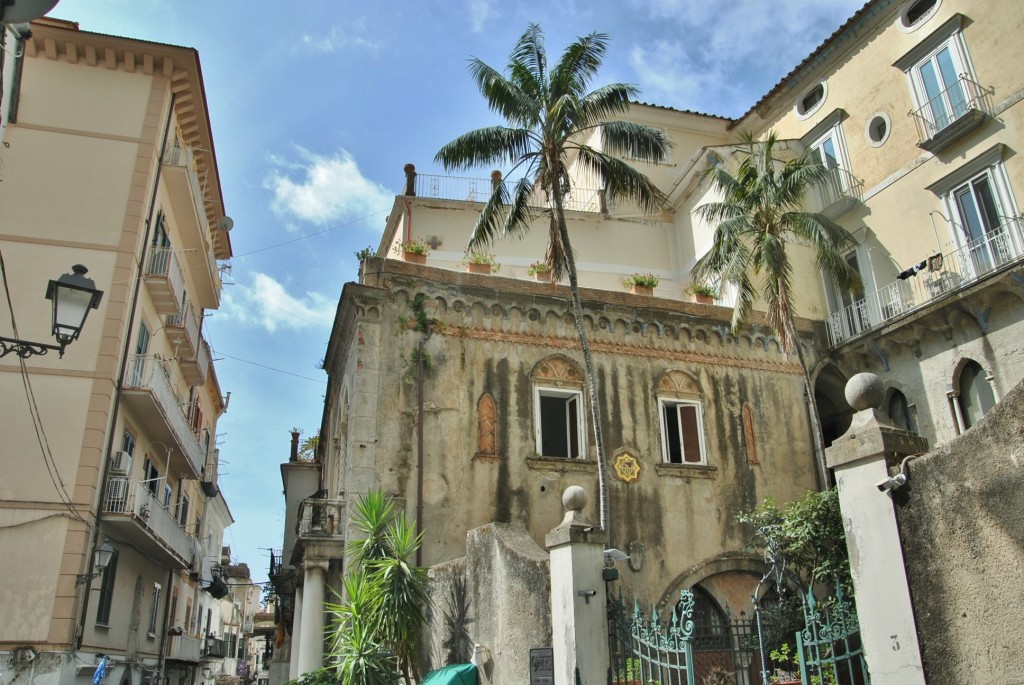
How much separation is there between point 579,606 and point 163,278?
15.5 m

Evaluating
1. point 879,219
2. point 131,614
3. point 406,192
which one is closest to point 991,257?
point 879,219

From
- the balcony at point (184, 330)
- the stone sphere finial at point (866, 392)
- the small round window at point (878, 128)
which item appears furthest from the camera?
the balcony at point (184, 330)

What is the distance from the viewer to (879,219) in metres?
20.5

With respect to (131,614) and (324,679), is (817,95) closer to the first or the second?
(324,679)

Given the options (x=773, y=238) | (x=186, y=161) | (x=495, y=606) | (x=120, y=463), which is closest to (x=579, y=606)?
(x=495, y=606)

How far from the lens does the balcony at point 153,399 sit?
739 inches

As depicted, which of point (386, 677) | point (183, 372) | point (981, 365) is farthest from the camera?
point (183, 372)

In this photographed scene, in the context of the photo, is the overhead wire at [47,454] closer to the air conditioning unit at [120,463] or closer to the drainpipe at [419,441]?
the air conditioning unit at [120,463]

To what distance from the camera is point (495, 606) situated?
421 inches

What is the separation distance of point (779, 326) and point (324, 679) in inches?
476

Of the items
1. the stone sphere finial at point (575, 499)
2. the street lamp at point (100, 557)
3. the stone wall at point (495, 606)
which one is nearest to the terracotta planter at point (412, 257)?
the stone wall at point (495, 606)

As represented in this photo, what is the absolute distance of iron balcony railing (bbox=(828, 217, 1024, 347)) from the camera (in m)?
16.8

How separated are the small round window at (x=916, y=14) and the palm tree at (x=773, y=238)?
4987 mm

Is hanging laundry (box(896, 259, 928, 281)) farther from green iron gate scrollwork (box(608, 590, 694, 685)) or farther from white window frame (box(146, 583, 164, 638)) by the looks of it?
white window frame (box(146, 583, 164, 638))
